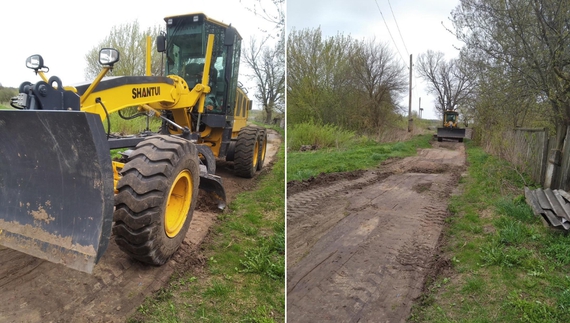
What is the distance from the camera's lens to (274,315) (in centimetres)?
280

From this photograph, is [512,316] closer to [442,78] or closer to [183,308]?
[183,308]

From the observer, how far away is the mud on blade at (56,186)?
2674mm

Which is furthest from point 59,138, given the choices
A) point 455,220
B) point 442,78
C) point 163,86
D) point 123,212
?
point 442,78

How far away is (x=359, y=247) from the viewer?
4.29 metres

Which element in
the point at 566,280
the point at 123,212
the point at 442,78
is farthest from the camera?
the point at 442,78

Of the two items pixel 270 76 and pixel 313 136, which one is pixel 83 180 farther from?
pixel 313 136

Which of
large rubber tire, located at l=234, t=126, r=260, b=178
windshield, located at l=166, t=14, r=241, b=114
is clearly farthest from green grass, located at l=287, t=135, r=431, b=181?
windshield, located at l=166, t=14, r=241, b=114

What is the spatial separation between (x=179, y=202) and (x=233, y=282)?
108cm

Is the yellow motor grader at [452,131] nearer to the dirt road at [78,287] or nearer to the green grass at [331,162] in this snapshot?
the green grass at [331,162]

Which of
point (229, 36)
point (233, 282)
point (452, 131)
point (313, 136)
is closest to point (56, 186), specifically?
point (233, 282)

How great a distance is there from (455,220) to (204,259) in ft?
12.3

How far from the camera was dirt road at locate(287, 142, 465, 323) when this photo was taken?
10.1 feet

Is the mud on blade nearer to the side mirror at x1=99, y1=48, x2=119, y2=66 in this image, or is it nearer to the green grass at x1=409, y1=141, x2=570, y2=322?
the side mirror at x1=99, y1=48, x2=119, y2=66

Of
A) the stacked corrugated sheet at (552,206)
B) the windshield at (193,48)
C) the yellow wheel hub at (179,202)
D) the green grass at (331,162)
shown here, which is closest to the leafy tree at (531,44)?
the stacked corrugated sheet at (552,206)
